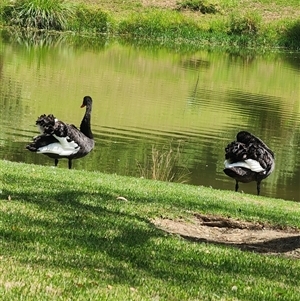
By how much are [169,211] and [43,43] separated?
38.5 m

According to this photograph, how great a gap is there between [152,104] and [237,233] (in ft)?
63.5

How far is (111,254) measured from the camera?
7949 mm

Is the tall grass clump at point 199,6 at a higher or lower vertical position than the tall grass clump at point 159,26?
higher

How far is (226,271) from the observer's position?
26.6 ft

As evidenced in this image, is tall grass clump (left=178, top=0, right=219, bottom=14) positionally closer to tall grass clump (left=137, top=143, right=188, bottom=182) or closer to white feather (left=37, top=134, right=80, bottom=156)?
tall grass clump (left=137, top=143, right=188, bottom=182)

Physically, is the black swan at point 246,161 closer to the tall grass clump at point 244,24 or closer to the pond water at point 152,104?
the pond water at point 152,104

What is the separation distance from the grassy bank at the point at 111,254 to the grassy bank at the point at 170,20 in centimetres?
4444

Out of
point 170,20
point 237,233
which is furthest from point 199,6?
point 237,233

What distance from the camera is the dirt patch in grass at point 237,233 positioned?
10445 millimetres

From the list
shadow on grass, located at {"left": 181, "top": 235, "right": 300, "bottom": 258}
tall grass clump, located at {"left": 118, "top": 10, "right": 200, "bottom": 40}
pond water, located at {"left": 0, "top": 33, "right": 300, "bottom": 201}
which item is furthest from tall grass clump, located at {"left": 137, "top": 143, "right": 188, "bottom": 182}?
tall grass clump, located at {"left": 118, "top": 10, "right": 200, "bottom": 40}

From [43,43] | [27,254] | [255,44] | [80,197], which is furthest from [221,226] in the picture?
[255,44]

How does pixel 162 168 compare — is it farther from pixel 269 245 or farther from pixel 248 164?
pixel 269 245

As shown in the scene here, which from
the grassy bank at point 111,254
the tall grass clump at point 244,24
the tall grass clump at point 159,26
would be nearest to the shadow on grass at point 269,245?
the grassy bank at point 111,254

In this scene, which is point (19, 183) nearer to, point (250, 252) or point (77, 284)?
point (250, 252)
